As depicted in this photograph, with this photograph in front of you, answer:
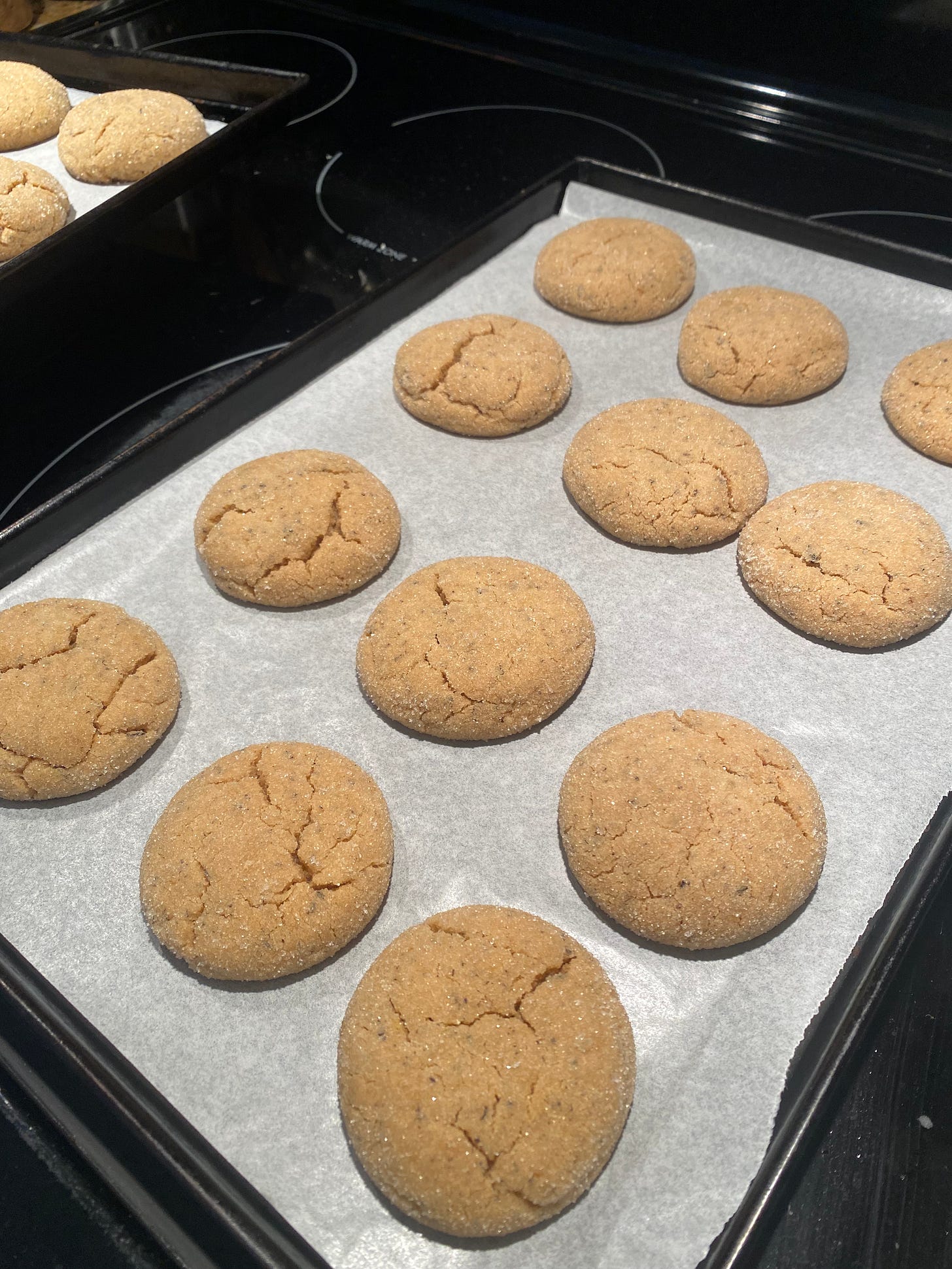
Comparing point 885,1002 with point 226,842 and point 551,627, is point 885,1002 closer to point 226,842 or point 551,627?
point 551,627

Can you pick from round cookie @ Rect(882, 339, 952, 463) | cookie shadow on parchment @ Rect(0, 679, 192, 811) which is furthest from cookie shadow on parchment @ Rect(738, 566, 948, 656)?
cookie shadow on parchment @ Rect(0, 679, 192, 811)

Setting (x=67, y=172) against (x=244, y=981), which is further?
(x=67, y=172)

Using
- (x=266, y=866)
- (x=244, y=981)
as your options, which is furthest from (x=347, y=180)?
(x=244, y=981)

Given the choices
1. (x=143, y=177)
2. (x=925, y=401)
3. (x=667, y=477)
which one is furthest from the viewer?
(x=143, y=177)

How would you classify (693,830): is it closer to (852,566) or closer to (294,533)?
(852,566)

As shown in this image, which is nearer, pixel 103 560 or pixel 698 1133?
pixel 698 1133

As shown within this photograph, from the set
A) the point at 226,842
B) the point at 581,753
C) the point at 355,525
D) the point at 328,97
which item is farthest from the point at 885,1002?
the point at 328,97

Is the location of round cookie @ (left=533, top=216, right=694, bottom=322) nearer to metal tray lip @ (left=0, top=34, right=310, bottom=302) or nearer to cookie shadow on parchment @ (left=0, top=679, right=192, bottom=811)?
metal tray lip @ (left=0, top=34, right=310, bottom=302)
